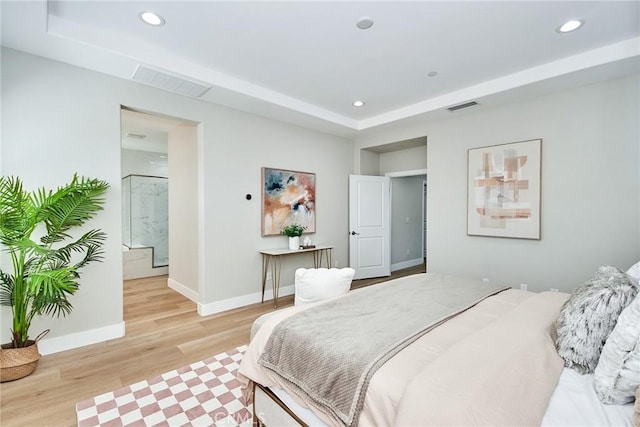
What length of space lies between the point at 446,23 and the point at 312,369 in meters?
2.70

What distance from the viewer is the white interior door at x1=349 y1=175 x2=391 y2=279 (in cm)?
540

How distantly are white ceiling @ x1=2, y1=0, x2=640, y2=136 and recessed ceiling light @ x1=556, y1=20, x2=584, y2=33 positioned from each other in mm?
47

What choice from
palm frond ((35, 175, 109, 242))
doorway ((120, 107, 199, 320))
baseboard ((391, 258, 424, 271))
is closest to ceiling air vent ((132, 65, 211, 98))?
doorway ((120, 107, 199, 320))

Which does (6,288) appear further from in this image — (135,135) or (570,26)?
(570,26)

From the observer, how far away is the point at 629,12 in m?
2.28

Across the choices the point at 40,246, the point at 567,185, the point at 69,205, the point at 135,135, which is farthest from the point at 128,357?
the point at 567,185

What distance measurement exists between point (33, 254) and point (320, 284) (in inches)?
97.5

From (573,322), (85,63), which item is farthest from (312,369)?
(85,63)

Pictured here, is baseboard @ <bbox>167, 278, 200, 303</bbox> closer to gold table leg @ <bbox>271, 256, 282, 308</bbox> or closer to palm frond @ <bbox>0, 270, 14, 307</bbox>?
gold table leg @ <bbox>271, 256, 282, 308</bbox>

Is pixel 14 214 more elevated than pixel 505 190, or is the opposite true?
pixel 505 190

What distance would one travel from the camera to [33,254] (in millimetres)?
2527

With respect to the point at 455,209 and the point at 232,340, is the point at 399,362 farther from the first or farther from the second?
the point at 455,209

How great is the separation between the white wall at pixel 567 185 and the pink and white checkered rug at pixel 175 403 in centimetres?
338

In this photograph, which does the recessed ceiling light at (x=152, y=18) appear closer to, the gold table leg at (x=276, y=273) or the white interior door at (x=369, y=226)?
the gold table leg at (x=276, y=273)
